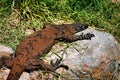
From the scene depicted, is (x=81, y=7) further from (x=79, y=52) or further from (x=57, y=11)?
(x=79, y=52)

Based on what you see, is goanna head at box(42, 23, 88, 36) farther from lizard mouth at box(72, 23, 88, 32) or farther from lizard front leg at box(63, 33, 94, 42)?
lizard front leg at box(63, 33, 94, 42)

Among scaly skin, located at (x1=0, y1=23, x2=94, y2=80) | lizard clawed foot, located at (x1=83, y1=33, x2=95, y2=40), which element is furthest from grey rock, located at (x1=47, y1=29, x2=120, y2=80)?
scaly skin, located at (x1=0, y1=23, x2=94, y2=80)

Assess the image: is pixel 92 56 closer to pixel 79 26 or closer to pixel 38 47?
pixel 38 47

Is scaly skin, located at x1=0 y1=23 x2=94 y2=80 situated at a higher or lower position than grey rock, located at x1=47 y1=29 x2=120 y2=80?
higher

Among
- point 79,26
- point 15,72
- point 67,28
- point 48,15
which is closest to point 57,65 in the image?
point 15,72

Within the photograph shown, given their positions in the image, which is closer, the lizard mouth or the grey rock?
the grey rock

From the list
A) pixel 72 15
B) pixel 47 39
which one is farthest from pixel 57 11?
pixel 47 39

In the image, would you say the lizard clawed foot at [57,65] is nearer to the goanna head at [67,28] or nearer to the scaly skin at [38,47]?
the scaly skin at [38,47]
